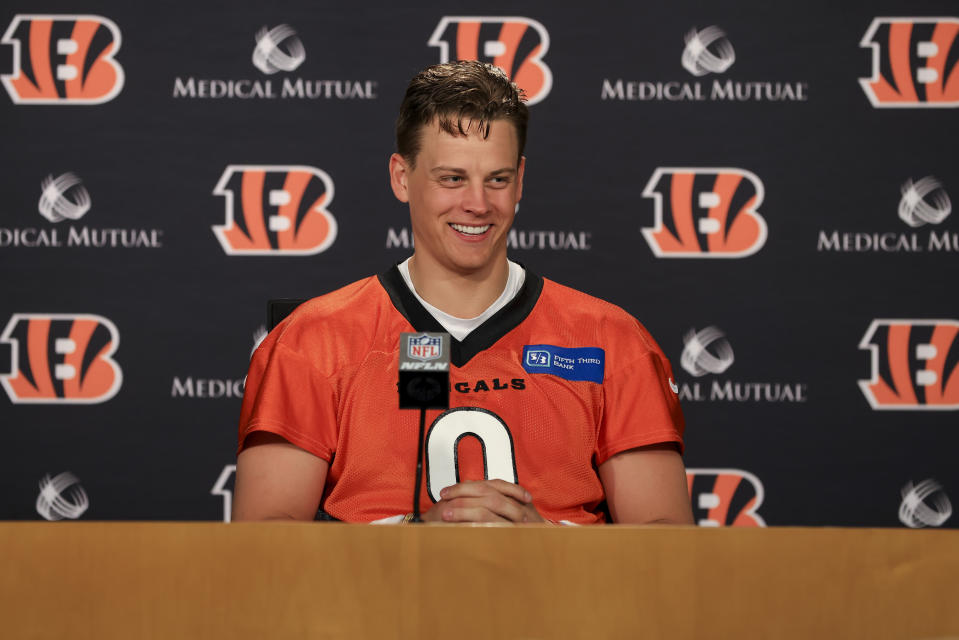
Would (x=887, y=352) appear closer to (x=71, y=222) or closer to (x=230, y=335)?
(x=230, y=335)

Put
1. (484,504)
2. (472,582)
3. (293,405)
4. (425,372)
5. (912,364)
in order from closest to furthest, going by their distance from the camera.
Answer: (472,582), (425,372), (484,504), (293,405), (912,364)

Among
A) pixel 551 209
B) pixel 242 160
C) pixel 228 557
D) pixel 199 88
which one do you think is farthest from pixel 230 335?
pixel 228 557

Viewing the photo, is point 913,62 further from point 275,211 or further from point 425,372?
point 425,372

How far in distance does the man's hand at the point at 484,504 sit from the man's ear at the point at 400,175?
1.94 feet

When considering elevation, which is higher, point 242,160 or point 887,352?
point 242,160

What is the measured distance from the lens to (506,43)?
245 centimetres

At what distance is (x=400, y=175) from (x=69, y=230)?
4.43 feet

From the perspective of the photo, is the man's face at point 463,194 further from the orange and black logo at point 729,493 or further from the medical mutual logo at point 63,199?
the medical mutual logo at point 63,199

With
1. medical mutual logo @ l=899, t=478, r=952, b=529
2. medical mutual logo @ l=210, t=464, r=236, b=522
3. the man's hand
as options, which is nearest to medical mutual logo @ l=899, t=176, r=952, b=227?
medical mutual logo @ l=899, t=478, r=952, b=529

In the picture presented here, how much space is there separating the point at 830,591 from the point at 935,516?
2009mm

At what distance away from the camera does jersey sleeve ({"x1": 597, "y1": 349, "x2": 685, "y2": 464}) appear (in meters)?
1.45

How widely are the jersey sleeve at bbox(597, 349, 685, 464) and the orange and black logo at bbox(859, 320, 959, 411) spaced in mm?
1180

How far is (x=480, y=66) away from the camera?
154cm

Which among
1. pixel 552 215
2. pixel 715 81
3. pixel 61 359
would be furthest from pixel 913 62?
pixel 61 359
